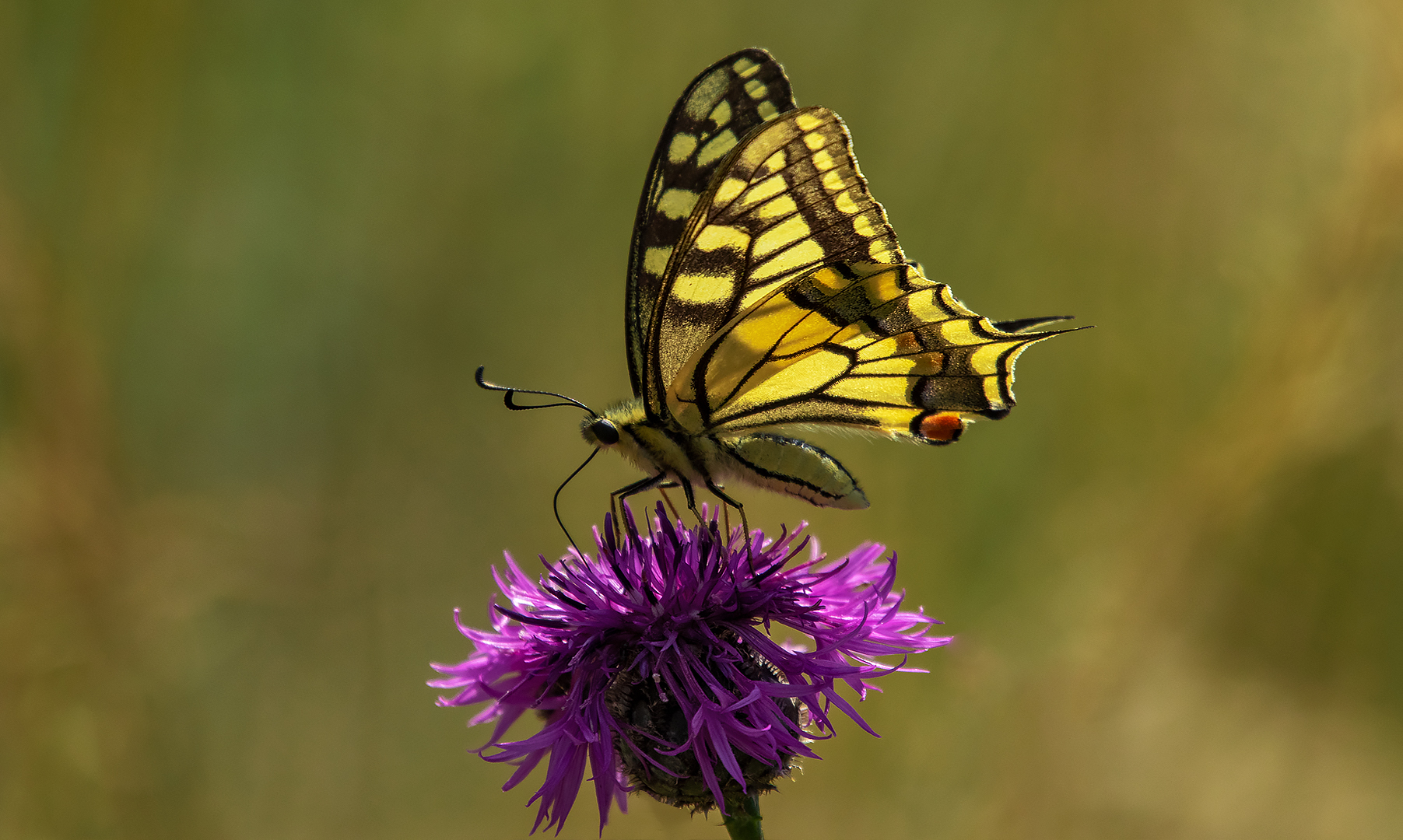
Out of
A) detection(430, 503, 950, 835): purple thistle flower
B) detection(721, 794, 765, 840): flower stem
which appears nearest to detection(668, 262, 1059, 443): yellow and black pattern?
detection(430, 503, 950, 835): purple thistle flower

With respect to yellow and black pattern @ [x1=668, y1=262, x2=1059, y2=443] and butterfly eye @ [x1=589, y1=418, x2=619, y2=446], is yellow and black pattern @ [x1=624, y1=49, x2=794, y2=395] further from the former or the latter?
butterfly eye @ [x1=589, y1=418, x2=619, y2=446]

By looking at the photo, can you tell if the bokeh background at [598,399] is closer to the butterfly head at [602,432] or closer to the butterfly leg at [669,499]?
the butterfly leg at [669,499]

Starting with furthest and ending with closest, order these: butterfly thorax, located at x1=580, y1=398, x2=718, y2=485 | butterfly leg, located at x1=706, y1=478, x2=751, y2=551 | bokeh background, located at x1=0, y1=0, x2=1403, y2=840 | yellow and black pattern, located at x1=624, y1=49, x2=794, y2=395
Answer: bokeh background, located at x1=0, y1=0, x2=1403, y2=840 → yellow and black pattern, located at x1=624, y1=49, x2=794, y2=395 → butterfly thorax, located at x1=580, y1=398, x2=718, y2=485 → butterfly leg, located at x1=706, y1=478, x2=751, y2=551

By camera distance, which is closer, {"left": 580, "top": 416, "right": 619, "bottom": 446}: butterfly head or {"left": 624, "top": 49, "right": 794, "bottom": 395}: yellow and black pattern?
{"left": 580, "top": 416, "right": 619, "bottom": 446}: butterfly head

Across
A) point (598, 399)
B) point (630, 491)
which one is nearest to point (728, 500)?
point (630, 491)

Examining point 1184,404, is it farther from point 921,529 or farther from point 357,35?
point 357,35

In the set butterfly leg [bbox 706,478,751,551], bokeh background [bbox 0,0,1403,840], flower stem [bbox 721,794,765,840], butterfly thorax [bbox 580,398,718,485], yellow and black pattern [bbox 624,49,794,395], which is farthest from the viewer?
bokeh background [bbox 0,0,1403,840]

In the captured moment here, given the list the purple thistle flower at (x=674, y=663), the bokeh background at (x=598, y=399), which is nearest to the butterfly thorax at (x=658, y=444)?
the purple thistle flower at (x=674, y=663)

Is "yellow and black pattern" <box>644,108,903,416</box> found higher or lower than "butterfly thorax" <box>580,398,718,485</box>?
higher
